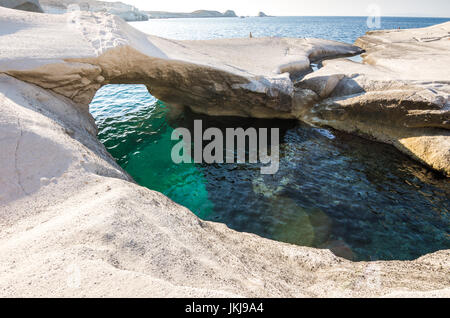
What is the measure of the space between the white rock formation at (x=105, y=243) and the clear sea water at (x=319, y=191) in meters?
1.82

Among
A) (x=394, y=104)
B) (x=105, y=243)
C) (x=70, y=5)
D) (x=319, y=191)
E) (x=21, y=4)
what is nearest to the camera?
(x=105, y=243)

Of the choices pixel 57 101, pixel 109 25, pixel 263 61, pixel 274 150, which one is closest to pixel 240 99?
pixel 274 150

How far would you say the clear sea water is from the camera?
21.2 feet

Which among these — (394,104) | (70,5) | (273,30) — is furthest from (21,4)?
(273,30)

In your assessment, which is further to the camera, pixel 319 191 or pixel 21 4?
pixel 21 4

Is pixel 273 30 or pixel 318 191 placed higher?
pixel 273 30

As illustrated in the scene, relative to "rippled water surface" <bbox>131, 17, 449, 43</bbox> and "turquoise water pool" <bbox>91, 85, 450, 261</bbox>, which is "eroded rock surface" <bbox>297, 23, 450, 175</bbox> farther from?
"rippled water surface" <bbox>131, 17, 449, 43</bbox>

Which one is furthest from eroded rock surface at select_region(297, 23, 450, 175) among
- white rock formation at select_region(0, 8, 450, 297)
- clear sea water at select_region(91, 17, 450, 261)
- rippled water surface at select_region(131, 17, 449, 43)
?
rippled water surface at select_region(131, 17, 449, 43)

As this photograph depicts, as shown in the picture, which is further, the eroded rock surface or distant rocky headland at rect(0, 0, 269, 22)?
distant rocky headland at rect(0, 0, 269, 22)

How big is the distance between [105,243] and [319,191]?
6.81 meters

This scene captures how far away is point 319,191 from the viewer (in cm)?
806

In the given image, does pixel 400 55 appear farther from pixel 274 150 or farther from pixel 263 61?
pixel 274 150

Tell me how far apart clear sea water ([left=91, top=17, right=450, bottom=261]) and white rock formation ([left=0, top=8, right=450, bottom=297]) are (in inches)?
71.6

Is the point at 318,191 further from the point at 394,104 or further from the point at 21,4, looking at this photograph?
the point at 21,4
